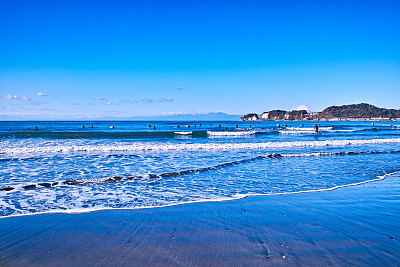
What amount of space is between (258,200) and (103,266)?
15.3ft

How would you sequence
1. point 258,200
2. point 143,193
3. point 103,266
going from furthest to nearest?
point 143,193
point 258,200
point 103,266

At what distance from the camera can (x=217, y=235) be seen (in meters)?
4.88

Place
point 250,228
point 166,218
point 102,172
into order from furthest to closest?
point 102,172, point 166,218, point 250,228

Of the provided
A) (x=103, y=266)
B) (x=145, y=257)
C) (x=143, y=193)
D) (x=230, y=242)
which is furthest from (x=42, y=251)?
(x=143, y=193)

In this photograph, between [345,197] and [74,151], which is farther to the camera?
[74,151]

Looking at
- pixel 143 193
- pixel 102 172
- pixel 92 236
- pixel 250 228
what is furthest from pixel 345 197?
pixel 102 172

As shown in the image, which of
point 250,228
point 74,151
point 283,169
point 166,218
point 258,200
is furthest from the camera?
point 74,151

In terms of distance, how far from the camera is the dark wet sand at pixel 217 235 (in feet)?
13.1

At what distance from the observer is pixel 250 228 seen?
5.25 metres

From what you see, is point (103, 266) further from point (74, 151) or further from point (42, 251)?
point (74, 151)

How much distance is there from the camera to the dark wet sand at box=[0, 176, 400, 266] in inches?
157

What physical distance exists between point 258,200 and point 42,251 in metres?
5.10

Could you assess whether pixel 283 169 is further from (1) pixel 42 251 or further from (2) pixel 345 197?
(1) pixel 42 251

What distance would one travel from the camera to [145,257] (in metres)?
4.05
